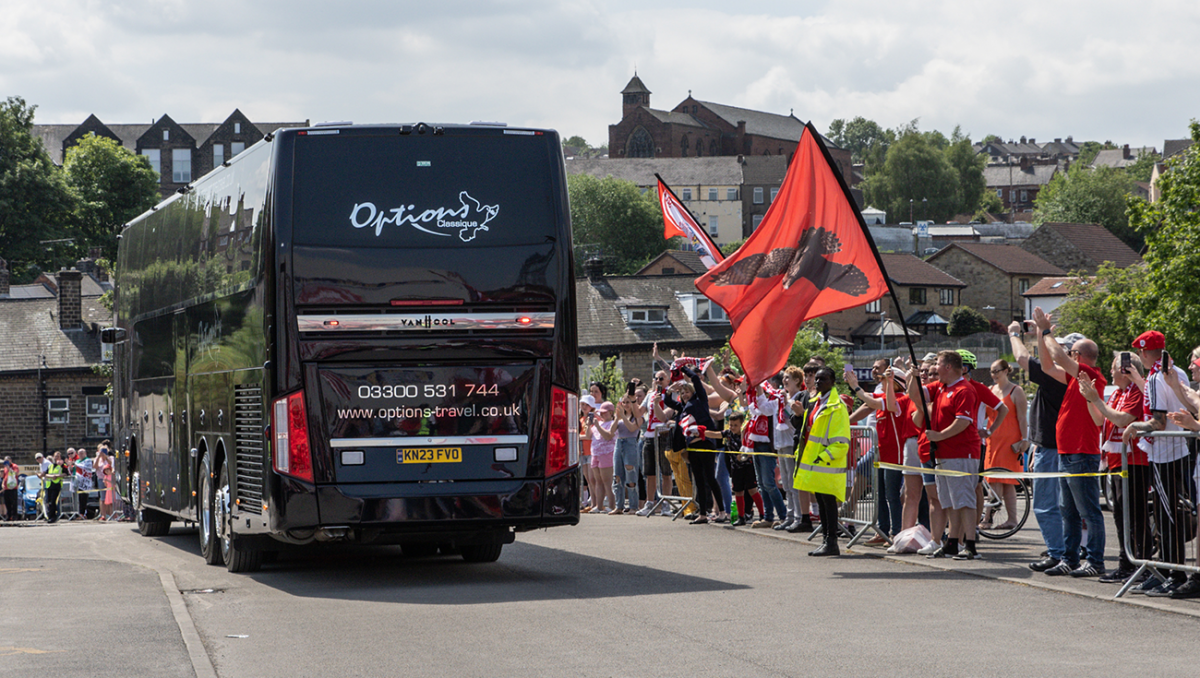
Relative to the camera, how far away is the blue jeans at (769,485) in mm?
17328

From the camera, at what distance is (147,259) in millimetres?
18031

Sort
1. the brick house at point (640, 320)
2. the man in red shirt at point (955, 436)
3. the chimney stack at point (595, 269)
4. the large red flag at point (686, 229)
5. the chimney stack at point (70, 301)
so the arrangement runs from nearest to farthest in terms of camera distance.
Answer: the man in red shirt at point (955, 436) < the large red flag at point (686, 229) < the chimney stack at point (70, 301) < the brick house at point (640, 320) < the chimney stack at point (595, 269)

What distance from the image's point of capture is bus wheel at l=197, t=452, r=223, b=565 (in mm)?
14797

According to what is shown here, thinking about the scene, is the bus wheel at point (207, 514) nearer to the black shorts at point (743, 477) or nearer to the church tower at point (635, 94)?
the black shorts at point (743, 477)

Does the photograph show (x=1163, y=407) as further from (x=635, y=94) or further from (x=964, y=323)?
(x=635, y=94)

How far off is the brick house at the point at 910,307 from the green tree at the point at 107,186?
154 ft

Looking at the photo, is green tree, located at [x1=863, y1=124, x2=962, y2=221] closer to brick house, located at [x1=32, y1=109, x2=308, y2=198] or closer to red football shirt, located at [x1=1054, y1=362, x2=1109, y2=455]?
brick house, located at [x1=32, y1=109, x2=308, y2=198]

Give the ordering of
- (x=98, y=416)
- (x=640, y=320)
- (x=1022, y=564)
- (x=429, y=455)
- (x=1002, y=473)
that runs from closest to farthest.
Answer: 1. (x=429, y=455)
2. (x=1022, y=564)
3. (x=1002, y=473)
4. (x=98, y=416)
5. (x=640, y=320)

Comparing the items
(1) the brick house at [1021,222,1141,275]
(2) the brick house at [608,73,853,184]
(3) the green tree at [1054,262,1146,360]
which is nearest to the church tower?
(2) the brick house at [608,73,853,184]

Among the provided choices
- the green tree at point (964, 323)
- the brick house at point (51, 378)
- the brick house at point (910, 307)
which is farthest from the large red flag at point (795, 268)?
the green tree at point (964, 323)

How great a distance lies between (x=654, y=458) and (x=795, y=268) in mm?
8074

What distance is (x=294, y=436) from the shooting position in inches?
475

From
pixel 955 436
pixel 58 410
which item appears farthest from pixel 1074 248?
pixel 955 436

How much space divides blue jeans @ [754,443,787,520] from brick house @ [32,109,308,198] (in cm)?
10636
